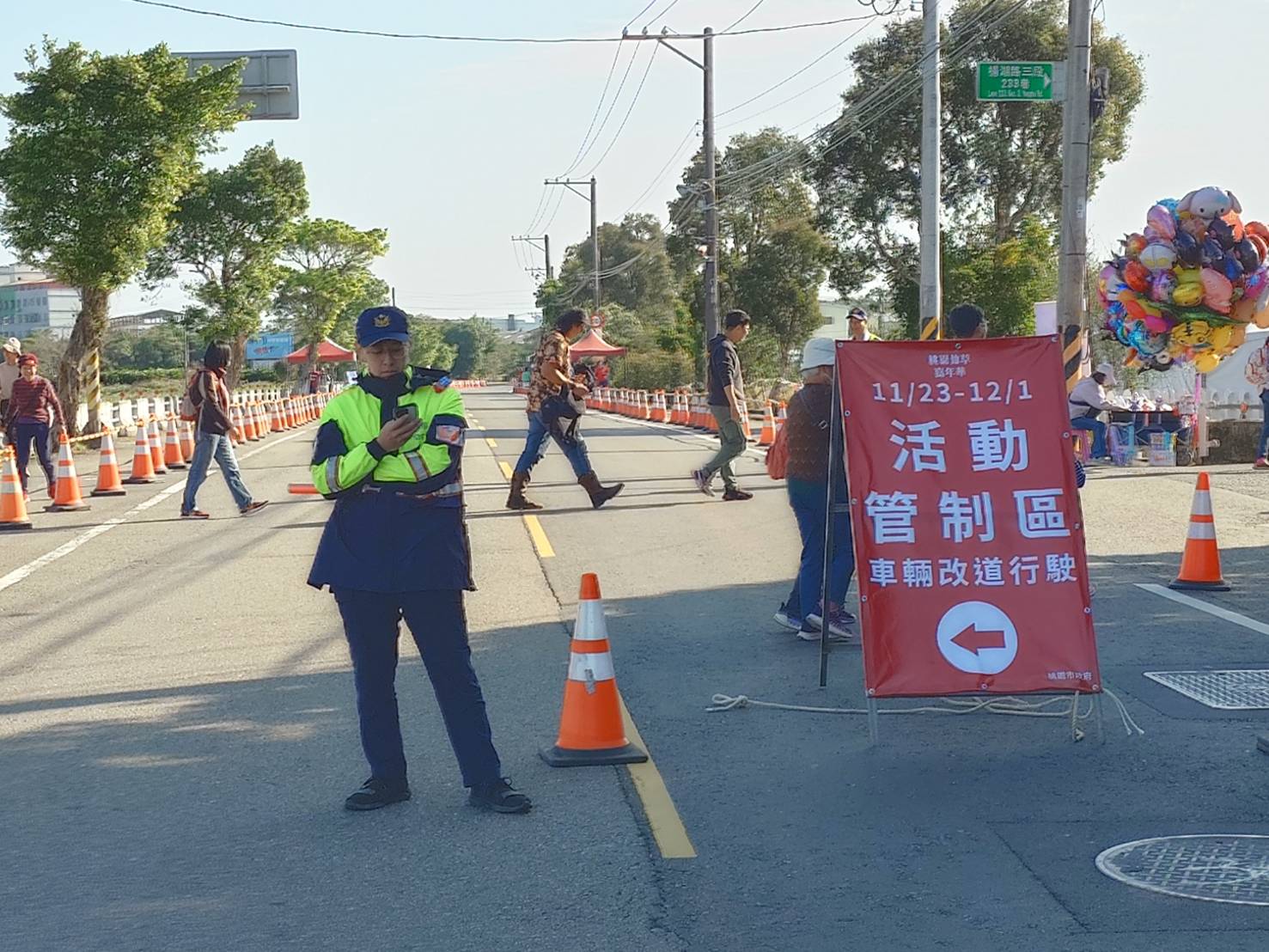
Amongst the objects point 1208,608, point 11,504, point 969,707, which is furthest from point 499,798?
point 11,504

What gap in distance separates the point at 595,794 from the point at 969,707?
2.19m

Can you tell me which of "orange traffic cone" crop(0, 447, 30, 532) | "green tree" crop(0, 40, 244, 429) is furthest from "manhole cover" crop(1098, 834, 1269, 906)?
"green tree" crop(0, 40, 244, 429)

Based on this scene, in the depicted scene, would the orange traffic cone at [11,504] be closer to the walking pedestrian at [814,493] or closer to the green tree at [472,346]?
the walking pedestrian at [814,493]

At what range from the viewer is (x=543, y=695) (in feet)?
26.6

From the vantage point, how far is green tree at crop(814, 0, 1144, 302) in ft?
139

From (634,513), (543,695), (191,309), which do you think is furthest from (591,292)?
(543,695)

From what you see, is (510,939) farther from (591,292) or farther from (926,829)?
(591,292)

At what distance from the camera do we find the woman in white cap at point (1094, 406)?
20281 millimetres

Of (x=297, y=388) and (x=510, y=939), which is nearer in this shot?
(x=510, y=939)

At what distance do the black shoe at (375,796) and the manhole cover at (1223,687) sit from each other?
3.81 meters

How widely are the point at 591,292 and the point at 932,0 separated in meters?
68.0

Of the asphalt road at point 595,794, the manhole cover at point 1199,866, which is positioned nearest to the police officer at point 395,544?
the asphalt road at point 595,794

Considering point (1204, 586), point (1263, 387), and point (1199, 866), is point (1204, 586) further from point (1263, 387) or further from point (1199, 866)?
point (1263, 387)

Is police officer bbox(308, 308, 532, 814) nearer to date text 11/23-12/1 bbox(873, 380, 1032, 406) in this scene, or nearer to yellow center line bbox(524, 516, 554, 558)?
date text 11/23-12/1 bbox(873, 380, 1032, 406)
